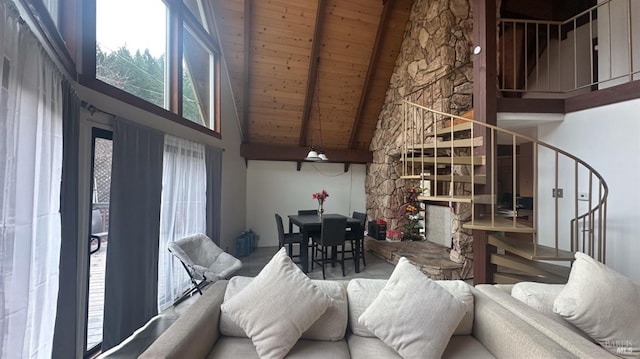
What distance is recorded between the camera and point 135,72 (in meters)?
2.59

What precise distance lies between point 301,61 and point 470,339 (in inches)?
190

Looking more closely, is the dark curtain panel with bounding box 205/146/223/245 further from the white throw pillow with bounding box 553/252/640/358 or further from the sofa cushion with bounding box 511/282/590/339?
the white throw pillow with bounding box 553/252/640/358

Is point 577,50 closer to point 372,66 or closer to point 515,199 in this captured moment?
point 372,66

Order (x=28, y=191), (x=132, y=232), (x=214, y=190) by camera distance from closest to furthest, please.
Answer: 1. (x=28, y=191)
2. (x=132, y=232)
3. (x=214, y=190)

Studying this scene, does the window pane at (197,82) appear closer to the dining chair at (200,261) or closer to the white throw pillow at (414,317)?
the dining chair at (200,261)

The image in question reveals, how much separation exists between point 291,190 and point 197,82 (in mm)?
3238

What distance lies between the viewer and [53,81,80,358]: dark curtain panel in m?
1.59

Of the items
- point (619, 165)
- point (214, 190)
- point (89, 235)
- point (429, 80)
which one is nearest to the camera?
point (89, 235)

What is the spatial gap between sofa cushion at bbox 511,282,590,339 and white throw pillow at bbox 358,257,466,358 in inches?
21.4

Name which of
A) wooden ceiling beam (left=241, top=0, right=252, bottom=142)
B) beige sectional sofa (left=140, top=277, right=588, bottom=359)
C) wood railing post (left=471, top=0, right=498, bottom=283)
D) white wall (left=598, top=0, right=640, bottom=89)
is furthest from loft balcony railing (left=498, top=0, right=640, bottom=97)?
wooden ceiling beam (left=241, top=0, right=252, bottom=142)

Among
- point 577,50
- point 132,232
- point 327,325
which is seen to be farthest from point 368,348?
point 577,50

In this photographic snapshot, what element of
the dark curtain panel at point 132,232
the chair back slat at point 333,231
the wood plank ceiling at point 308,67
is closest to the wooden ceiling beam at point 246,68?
the wood plank ceiling at point 308,67

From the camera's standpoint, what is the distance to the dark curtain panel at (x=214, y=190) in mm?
3926

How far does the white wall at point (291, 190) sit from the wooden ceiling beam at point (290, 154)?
358 mm
